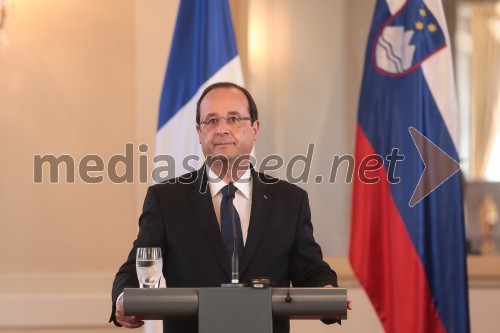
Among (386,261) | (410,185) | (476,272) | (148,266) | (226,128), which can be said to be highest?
(226,128)

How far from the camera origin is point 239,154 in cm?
310

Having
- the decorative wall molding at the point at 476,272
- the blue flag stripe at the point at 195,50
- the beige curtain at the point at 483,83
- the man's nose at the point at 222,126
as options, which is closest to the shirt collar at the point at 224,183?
the man's nose at the point at 222,126

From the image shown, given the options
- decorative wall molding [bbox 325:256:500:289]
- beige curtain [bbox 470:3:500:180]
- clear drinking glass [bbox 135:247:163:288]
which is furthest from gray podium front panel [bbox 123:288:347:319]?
beige curtain [bbox 470:3:500:180]

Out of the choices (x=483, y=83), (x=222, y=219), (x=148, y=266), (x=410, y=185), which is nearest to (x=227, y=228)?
(x=222, y=219)

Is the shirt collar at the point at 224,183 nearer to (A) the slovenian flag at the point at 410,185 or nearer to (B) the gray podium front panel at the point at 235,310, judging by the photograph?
(B) the gray podium front panel at the point at 235,310

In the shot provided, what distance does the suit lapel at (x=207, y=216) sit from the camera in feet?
9.83

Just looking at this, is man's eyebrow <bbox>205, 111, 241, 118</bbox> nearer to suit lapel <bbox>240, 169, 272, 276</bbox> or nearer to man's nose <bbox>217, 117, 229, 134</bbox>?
man's nose <bbox>217, 117, 229, 134</bbox>

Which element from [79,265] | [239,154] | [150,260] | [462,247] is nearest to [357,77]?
[462,247]

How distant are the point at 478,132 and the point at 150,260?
397 centimetres

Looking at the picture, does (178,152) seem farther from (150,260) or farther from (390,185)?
(150,260)

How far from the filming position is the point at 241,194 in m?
3.18

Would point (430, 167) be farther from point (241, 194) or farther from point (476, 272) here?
point (241, 194)

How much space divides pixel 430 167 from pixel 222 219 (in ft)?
6.42

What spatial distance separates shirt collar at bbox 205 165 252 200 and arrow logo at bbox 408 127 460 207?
169cm
